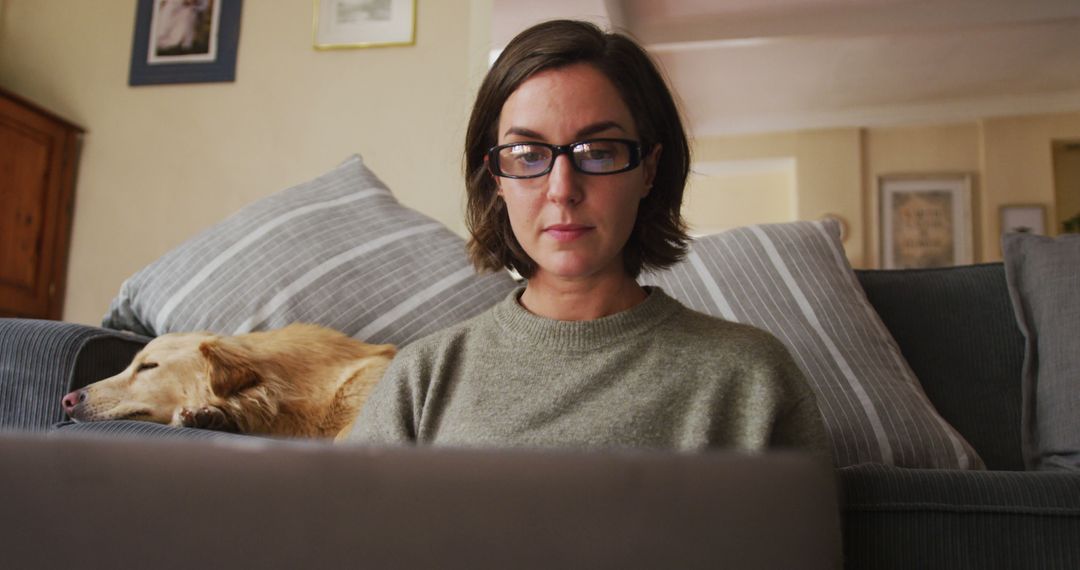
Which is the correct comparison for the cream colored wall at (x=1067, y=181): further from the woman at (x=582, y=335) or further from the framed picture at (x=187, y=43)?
the woman at (x=582, y=335)

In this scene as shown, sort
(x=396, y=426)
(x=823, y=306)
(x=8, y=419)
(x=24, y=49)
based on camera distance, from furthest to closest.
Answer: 1. (x=24, y=49)
2. (x=823, y=306)
3. (x=8, y=419)
4. (x=396, y=426)

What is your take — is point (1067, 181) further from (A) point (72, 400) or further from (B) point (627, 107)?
(A) point (72, 400)

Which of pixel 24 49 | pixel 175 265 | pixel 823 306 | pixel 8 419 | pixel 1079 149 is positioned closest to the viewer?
pixel 8 419

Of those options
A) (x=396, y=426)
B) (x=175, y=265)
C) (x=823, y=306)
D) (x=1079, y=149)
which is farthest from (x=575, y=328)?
(x=1079, y=149)

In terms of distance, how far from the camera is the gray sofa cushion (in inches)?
44.9

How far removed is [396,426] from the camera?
0.89m

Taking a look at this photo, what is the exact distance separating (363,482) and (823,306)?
45.6 inches

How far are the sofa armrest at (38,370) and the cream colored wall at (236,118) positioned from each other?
5.07 feet

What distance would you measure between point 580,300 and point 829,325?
53 centimetres

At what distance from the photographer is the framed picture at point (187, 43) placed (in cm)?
274

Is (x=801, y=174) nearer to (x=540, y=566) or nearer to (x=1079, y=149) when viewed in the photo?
(x=1079, y=149)

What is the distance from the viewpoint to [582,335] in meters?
0.91

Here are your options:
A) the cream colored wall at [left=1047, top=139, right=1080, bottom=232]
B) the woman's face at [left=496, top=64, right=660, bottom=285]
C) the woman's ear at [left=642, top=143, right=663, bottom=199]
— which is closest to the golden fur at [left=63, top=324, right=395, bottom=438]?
the woman's face at [left=496, top=64, right=660, bottom=285]

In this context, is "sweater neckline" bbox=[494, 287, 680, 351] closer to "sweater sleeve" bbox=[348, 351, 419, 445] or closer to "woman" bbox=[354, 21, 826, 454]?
"woman" bbox=[354, 21, 826, 454]
